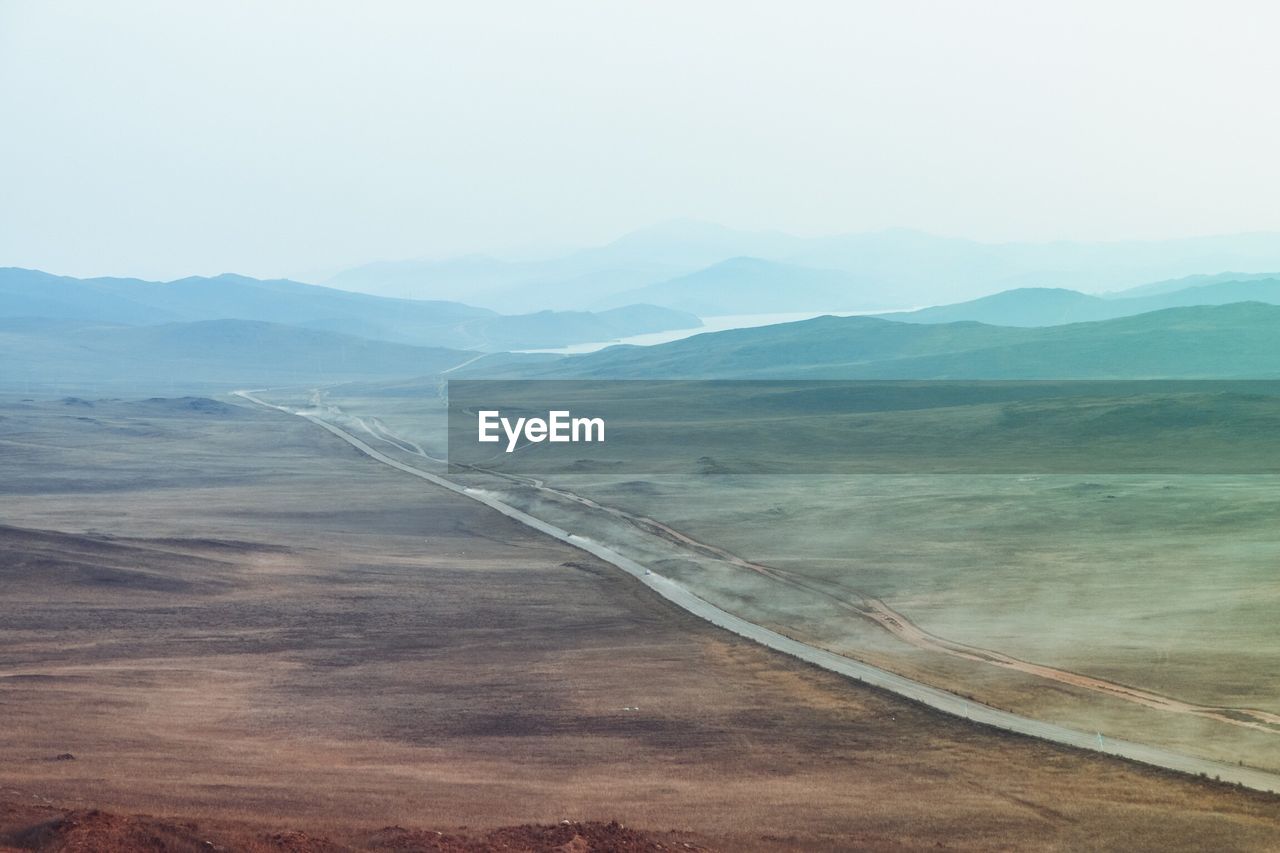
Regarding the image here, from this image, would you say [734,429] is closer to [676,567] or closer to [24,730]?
[676,567]

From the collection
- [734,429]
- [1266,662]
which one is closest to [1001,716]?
[1266,662]

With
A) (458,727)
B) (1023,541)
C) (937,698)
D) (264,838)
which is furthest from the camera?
(1023,541)

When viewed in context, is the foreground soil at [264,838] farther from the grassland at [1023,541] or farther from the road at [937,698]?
the grassland at [1023,541]

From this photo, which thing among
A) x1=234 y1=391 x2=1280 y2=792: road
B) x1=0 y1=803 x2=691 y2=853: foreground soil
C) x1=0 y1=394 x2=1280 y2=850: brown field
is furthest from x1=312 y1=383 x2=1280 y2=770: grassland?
x1=0 y1=803 x2=691 y2=853: foreground soil

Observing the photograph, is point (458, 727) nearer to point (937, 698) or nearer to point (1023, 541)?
point (937, 698)

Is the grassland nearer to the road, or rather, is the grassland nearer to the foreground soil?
the road

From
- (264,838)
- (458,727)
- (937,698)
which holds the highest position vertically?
(264,838)

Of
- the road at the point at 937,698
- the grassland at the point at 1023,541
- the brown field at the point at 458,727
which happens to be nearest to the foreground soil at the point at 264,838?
the brown field at the point at 458,727

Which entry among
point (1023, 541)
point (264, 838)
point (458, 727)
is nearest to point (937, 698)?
point (458, 727)

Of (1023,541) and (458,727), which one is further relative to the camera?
(1023,541)
